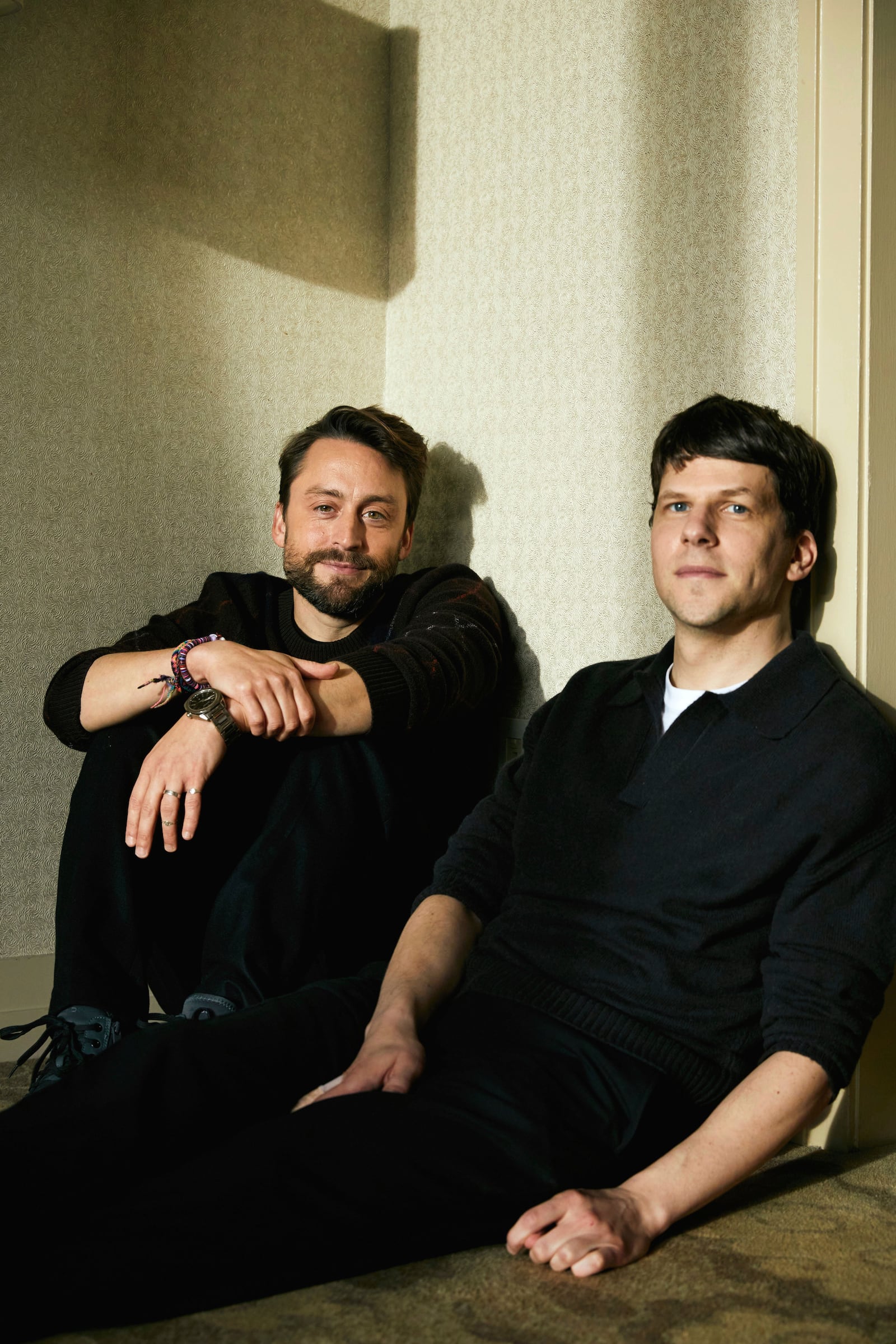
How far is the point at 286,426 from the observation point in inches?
98.5

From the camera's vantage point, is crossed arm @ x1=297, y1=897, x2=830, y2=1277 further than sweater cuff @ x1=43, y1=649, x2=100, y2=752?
No

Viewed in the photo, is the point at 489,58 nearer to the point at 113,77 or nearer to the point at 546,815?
the point at 113,77

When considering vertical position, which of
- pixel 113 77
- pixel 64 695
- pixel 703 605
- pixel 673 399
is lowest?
pixel 64 695

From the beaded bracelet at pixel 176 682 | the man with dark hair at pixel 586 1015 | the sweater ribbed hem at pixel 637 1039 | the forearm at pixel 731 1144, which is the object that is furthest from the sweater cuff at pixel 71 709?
the forearm at pixel 731 1144

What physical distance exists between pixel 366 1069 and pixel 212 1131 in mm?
174

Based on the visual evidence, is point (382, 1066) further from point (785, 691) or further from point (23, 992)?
point (23, 992)

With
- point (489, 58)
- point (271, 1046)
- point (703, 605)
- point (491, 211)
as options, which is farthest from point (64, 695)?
point (489, 58)

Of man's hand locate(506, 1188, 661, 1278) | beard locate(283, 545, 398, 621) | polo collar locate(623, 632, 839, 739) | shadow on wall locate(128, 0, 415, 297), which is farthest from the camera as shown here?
shadow on wall locate(128, 0, 415, 297)

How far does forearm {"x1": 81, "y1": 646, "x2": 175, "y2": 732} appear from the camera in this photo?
1.80 metres

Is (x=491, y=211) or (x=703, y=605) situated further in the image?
(x=491, y=211)

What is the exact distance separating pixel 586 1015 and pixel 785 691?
432 millimetres

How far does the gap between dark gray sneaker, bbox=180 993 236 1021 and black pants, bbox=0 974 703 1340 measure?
23cm

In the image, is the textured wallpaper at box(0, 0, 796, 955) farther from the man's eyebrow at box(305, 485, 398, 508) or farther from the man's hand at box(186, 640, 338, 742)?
the man's hand at box(186, 640, 338, 742)

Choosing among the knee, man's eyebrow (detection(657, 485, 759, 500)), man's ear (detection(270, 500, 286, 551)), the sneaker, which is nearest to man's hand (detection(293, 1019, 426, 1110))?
the sneaker
